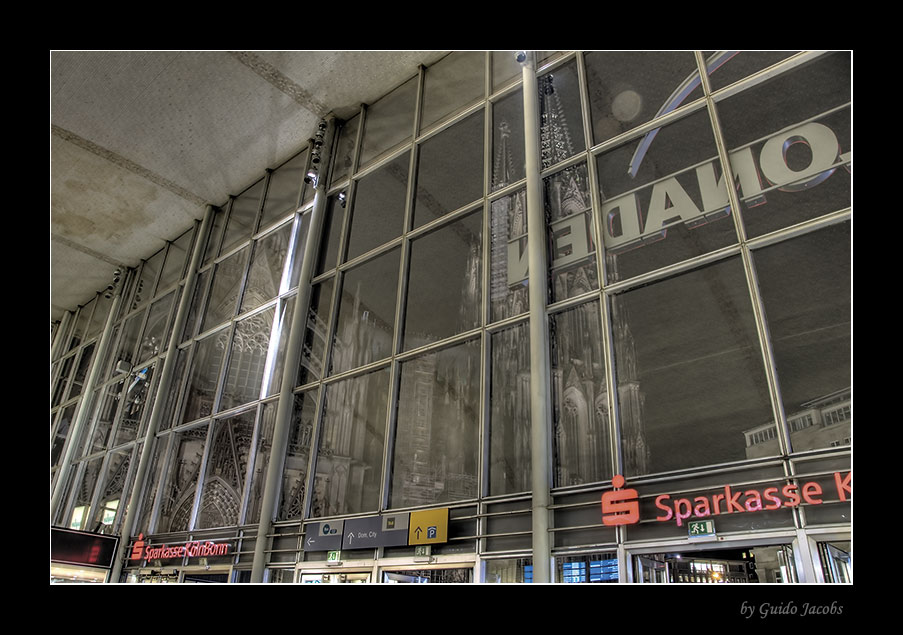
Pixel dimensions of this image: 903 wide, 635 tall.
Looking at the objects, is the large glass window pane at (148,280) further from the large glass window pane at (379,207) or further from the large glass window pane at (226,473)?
the large glass window pane at (379,207)

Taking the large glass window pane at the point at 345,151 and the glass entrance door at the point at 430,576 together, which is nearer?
the glass entrance door at the point at 430,576

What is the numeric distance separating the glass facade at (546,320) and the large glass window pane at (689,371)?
0.02 meters

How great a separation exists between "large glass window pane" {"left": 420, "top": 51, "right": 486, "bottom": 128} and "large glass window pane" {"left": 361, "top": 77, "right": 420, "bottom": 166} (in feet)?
1.15

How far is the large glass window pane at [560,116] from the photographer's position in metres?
7.75

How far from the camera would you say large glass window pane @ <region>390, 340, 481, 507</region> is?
698 cm

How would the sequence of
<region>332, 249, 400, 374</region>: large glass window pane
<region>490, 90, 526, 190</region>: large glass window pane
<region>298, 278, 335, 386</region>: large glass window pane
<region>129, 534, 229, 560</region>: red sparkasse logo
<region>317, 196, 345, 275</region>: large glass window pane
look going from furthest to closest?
1. <region>317, 196, 345, 275</region>: large glass window pane
2. <region>298, 278, 335, 386</region>: large glass window pane
3. <region>129, 534, 229, 560</region>: red sparkasse logo
4. <region>332, 249, 400, 374</region>: large glass window pane
5. <region>490, 90, 526, 190</region>: large glass window pane

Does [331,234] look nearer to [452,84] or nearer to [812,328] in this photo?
[452,84]

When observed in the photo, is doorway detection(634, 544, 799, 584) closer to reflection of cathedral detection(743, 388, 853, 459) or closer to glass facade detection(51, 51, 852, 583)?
glass facade detection(51, 51, 852, 583)

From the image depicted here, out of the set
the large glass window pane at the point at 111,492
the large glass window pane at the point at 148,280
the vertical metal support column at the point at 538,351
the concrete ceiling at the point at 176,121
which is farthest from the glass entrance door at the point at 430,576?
the large glass window pane at the point at 148,280

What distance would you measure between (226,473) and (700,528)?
25.6 ft

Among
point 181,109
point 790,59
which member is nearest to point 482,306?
point 790,59

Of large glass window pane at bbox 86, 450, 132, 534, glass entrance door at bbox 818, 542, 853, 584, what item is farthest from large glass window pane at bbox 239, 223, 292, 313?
glass entrance door at bbox 818, 542, 853, 584

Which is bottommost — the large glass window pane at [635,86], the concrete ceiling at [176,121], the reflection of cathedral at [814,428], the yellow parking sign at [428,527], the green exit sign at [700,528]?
the green exit sign at [700,528]
